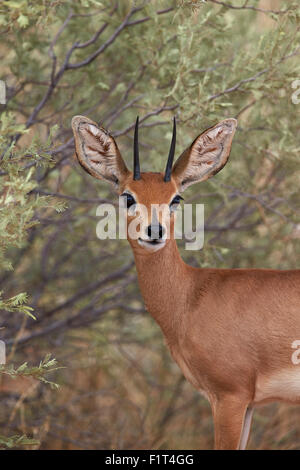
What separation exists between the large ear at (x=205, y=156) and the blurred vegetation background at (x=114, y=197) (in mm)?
257

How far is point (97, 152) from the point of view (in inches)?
154

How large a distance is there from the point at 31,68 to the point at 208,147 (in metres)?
2.22

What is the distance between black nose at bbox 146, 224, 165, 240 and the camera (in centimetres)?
341

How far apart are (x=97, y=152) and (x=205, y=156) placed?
704 millimetres

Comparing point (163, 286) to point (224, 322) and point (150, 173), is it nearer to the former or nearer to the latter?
point (224, 322)

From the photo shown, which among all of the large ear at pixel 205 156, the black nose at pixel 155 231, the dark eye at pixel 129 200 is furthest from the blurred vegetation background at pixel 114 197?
the black nose at pixel 155 231

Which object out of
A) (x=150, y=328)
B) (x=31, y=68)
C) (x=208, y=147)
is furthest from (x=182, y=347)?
(x=150, y=328)

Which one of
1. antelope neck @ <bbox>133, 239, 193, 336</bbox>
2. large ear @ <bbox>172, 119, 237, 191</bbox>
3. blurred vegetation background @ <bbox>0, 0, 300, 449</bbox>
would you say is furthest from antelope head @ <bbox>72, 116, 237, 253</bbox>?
blurred vegetation background @ <bbox>0, 0, 300, 449</bbox>

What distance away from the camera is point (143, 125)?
4480 mm

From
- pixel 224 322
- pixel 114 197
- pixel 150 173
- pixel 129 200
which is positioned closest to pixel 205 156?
pixel 150 173

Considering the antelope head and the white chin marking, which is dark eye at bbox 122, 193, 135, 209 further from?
the white chin marking

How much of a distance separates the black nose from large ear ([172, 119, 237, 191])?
62 cm

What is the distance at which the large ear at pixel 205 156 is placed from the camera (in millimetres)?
3775

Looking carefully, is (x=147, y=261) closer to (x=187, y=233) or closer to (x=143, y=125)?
(x=143, y=125)
